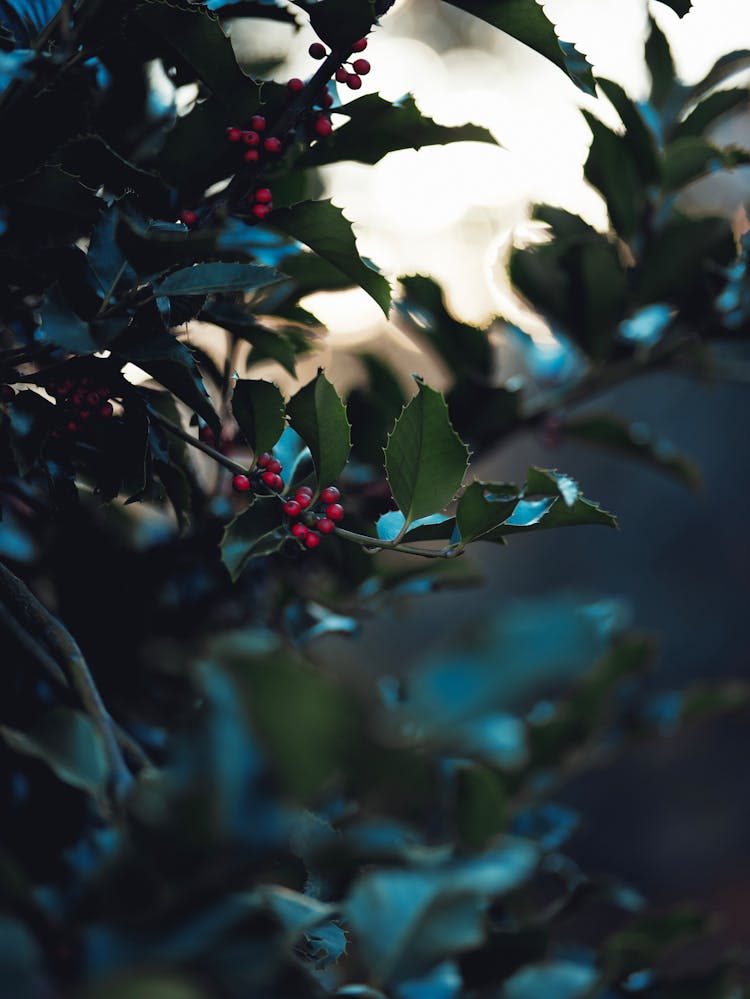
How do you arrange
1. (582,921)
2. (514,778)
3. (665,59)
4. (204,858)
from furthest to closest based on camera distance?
(582,921), (665,59), (514,778), (204,858)

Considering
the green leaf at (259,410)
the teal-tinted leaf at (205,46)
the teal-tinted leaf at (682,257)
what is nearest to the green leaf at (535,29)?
the teal-tinted leaf at (205,46)

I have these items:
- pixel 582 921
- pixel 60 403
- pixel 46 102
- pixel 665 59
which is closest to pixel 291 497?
pixel 60 403

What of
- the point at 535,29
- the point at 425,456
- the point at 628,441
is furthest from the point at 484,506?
the point at 628,441

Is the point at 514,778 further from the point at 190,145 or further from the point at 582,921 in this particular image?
the point at 582,921

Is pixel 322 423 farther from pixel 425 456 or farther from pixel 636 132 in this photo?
pixel 636 132

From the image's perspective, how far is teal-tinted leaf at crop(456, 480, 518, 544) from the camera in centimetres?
46

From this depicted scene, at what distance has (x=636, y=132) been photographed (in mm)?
781

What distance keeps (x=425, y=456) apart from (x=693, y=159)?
0.50 metres

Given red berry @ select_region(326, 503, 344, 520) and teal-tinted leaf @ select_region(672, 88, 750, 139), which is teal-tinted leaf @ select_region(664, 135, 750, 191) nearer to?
teal-tinted leaf @ select_region(672, 88, 750, 139)

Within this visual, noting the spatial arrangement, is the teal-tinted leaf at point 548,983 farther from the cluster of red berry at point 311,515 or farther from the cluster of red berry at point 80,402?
the cluster of red berry at point 80,402

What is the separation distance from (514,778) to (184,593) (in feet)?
1.21

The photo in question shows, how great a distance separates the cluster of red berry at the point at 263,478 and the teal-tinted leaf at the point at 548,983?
28 cm

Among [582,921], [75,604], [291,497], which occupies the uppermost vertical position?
[291,497]

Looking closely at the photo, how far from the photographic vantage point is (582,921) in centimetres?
313
